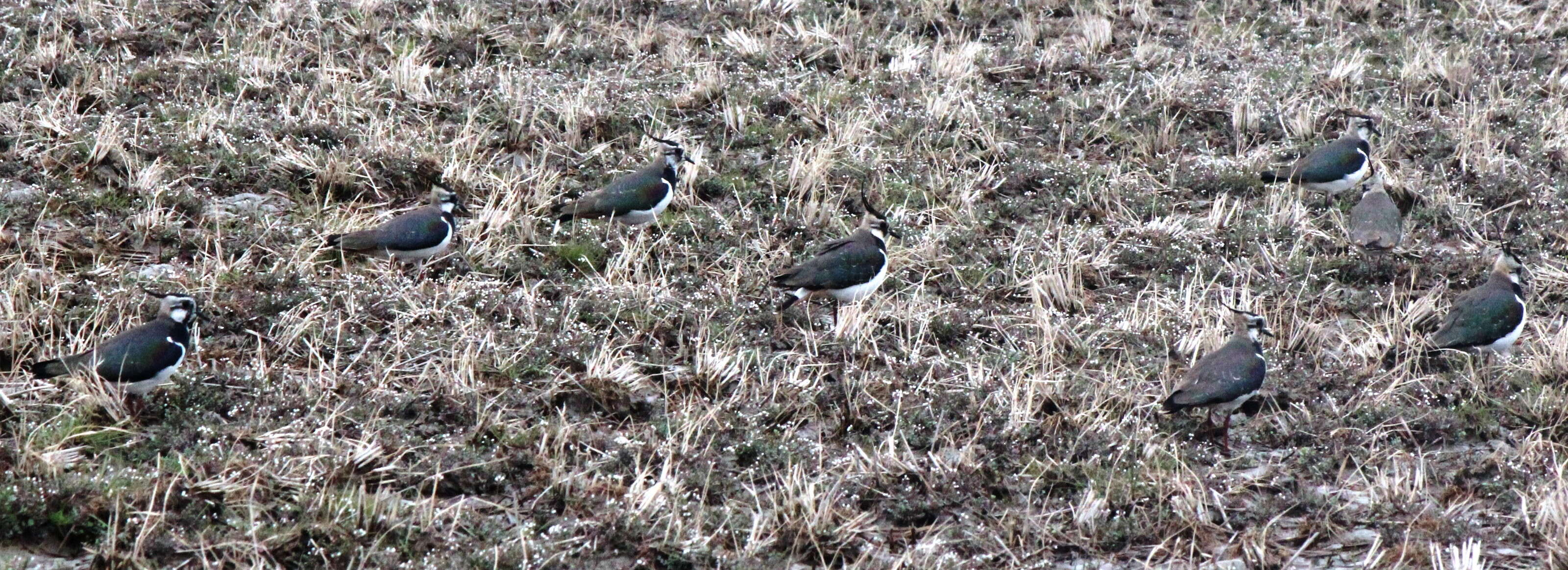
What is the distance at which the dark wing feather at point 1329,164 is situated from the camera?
36.7 feet

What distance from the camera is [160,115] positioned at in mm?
11430

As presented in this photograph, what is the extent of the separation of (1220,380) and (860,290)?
2.51 meters

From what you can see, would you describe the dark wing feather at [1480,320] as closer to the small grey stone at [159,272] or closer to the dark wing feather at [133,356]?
the dark wing feather at [133,356]

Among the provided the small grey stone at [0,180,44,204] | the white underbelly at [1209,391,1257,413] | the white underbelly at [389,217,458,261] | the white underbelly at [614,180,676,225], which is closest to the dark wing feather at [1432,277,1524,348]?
the white underbelly at [1209,391,1257,413]

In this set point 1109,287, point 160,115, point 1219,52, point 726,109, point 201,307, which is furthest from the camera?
point 1219,52

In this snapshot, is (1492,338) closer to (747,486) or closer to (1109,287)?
(1109,287)

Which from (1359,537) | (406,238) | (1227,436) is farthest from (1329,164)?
(406,238)

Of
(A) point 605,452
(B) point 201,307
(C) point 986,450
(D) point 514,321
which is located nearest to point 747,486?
(A) point 605,452

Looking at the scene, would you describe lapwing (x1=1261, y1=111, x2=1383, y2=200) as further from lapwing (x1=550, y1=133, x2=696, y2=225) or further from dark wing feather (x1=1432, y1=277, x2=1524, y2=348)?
lapwing (x1=550, y1=133, x2=696, y2=225)

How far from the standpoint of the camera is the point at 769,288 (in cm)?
964

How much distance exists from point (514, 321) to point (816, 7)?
7392 millimetres

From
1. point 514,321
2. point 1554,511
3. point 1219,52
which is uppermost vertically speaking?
point 1554,511

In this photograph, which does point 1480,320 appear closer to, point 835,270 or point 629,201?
point 835,270

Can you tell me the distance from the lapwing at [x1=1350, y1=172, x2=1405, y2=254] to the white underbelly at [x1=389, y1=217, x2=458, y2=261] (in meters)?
6.60
